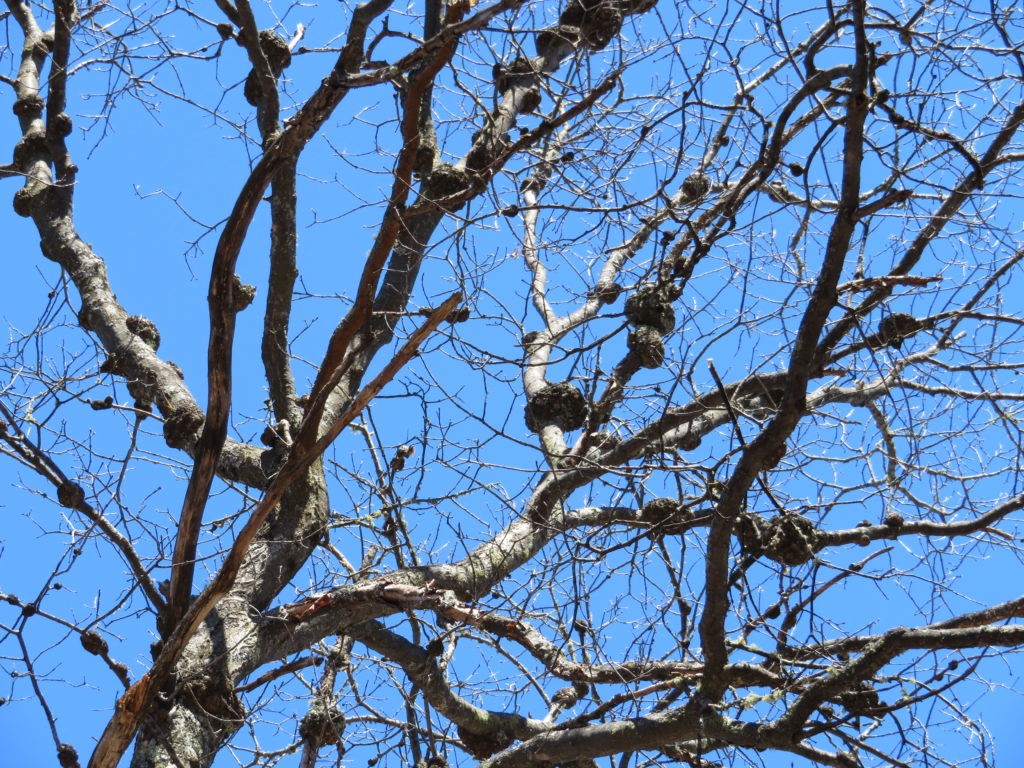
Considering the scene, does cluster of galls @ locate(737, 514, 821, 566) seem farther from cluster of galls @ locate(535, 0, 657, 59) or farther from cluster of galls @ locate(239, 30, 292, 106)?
cluster of galls @ locate(239, 30, 292, 106)

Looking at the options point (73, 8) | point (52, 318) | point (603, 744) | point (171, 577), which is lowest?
point (603, 744)

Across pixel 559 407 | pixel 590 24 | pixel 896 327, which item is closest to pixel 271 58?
pixel 590 24

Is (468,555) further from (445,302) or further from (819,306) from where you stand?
(819,306)

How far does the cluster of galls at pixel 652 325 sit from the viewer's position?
465cm

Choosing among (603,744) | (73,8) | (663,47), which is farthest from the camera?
(73,8)

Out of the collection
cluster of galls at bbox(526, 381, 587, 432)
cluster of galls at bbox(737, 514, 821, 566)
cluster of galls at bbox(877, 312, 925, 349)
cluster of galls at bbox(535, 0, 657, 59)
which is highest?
cluster of galls at bbox(535, 0, 657, 59)

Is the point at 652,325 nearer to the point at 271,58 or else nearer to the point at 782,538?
the point at 782,538

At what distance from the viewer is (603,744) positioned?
3.58m

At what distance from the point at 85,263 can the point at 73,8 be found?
1.38 m

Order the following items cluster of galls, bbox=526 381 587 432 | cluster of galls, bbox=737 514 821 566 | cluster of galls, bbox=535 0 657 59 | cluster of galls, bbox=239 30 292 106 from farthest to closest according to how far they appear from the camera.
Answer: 1. cluster of galls, bbox=526 381 587 432
2. cluster of galls, bbox=239 30 292 106
3. cluster of galls, bbox=535 0 657 59
4. cluster of galls, bbox=737 514 821 566

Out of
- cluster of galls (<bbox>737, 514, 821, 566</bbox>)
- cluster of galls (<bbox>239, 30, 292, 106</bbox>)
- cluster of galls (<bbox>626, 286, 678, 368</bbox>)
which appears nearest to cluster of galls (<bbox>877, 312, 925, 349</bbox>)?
cluster of galls (<bbox>737, 514, 821, 566</bbox>)

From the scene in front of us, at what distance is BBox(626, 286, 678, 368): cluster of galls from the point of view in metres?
4.65

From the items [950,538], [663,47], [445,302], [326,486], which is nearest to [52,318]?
[326,486]

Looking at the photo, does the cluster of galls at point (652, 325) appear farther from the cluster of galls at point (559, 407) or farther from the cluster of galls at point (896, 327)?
the cluster of galls at point (896, 327)
